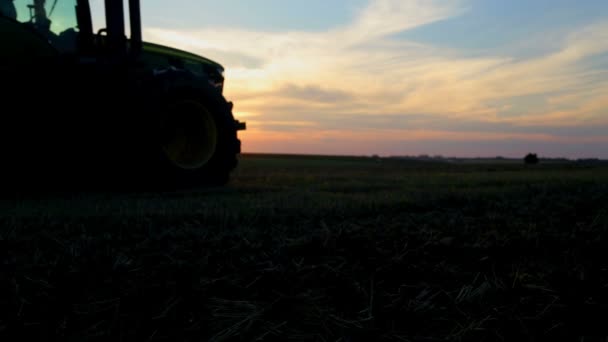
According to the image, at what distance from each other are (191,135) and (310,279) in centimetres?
435

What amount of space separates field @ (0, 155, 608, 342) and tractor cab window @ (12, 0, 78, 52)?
108 inches

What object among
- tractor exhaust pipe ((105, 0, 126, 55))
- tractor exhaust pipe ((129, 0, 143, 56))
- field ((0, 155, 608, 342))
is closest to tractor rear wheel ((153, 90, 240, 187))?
tractor exhaust pipe ((129, 0, 143, 56))

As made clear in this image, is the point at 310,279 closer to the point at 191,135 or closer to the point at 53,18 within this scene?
the point at 191,135

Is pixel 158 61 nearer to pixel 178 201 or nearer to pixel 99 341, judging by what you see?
pixel 178 201

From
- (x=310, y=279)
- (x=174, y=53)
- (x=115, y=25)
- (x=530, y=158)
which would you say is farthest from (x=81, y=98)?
(x=530, y=158)

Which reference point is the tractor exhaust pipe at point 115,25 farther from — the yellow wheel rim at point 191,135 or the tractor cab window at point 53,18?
the yellow wheel rim at point 191,135

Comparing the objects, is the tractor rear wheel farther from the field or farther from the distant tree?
the distant tree

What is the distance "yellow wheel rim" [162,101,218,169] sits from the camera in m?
5.35

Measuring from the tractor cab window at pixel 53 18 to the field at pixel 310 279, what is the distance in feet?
9.04

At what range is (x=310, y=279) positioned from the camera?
1612mm

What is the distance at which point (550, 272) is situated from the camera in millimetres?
1641

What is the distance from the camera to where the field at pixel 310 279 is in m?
1.27

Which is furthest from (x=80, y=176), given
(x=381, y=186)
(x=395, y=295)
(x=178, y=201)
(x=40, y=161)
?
(x=395, y=295)

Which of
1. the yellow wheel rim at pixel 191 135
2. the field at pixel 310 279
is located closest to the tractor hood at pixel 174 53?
the yellow wheel rim at pixel 191 135
